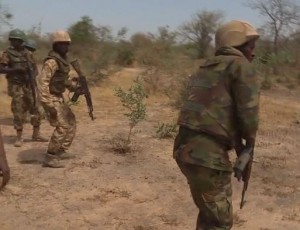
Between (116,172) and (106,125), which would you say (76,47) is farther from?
(116,172)

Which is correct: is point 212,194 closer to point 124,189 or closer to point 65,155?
point 124,189

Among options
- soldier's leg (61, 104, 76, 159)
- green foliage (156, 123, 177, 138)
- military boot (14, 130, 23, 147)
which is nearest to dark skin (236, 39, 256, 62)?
soldier's leg (61, 104, 76, 159)

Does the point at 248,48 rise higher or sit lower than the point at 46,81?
higher

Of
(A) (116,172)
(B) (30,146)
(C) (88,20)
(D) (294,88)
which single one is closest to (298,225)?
(A) (116,172)

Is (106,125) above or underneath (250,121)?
underneath

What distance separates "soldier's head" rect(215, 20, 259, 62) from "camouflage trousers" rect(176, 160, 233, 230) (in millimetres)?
769

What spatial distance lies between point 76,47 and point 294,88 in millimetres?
11826

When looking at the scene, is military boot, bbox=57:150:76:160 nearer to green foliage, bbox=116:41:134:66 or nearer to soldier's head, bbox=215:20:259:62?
soldier's head, bbox=215:20:259:62

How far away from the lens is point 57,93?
591 centimetres

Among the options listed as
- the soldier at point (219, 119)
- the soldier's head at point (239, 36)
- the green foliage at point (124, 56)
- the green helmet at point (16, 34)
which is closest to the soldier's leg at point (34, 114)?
the green helmet at point (16, 34)

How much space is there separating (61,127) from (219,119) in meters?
3.17

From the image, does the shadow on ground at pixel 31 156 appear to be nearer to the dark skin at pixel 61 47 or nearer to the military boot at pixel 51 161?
the military boot at pixel 51 161

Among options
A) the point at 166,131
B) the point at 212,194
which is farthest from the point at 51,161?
the point at 212,194

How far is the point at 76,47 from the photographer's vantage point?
24797 mm
